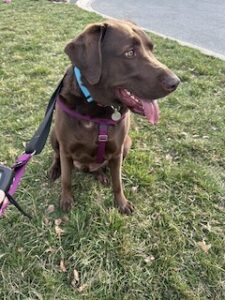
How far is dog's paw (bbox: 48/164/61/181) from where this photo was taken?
3.38m

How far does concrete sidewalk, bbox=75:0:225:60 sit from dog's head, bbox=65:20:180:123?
13.7 feet

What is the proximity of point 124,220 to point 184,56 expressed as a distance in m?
3.71

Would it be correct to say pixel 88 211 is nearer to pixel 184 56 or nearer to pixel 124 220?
pixel 124 220

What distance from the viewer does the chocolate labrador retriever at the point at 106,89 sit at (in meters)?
2.35

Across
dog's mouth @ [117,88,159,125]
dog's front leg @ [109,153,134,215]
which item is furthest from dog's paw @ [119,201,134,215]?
dog's mouth @ [117,88,159,125]

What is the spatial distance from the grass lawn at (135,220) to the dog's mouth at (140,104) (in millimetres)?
875

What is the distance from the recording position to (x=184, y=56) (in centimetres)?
604

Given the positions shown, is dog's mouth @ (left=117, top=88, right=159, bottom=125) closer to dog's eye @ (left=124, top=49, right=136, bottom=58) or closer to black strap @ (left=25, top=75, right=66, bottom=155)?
dog's eye @ (left=124, top=49, right=136, bottom=58)

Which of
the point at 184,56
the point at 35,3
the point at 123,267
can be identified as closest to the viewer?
the point at 123,267

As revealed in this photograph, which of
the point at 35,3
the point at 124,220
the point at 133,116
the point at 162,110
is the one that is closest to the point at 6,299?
the point at 124,220

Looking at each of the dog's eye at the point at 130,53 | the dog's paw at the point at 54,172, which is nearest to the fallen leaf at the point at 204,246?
the dog's paw at the point at 54,172

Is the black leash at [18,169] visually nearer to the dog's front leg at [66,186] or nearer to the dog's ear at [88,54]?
the dog's front leg at [66,186]

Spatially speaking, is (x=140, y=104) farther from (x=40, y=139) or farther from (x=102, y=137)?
(x=40, y=139)

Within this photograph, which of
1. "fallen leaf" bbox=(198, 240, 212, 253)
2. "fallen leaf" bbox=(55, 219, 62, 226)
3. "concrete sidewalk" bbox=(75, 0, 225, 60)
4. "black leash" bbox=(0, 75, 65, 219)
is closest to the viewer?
"black leash" bbox=(0, 75, 65, 219)
